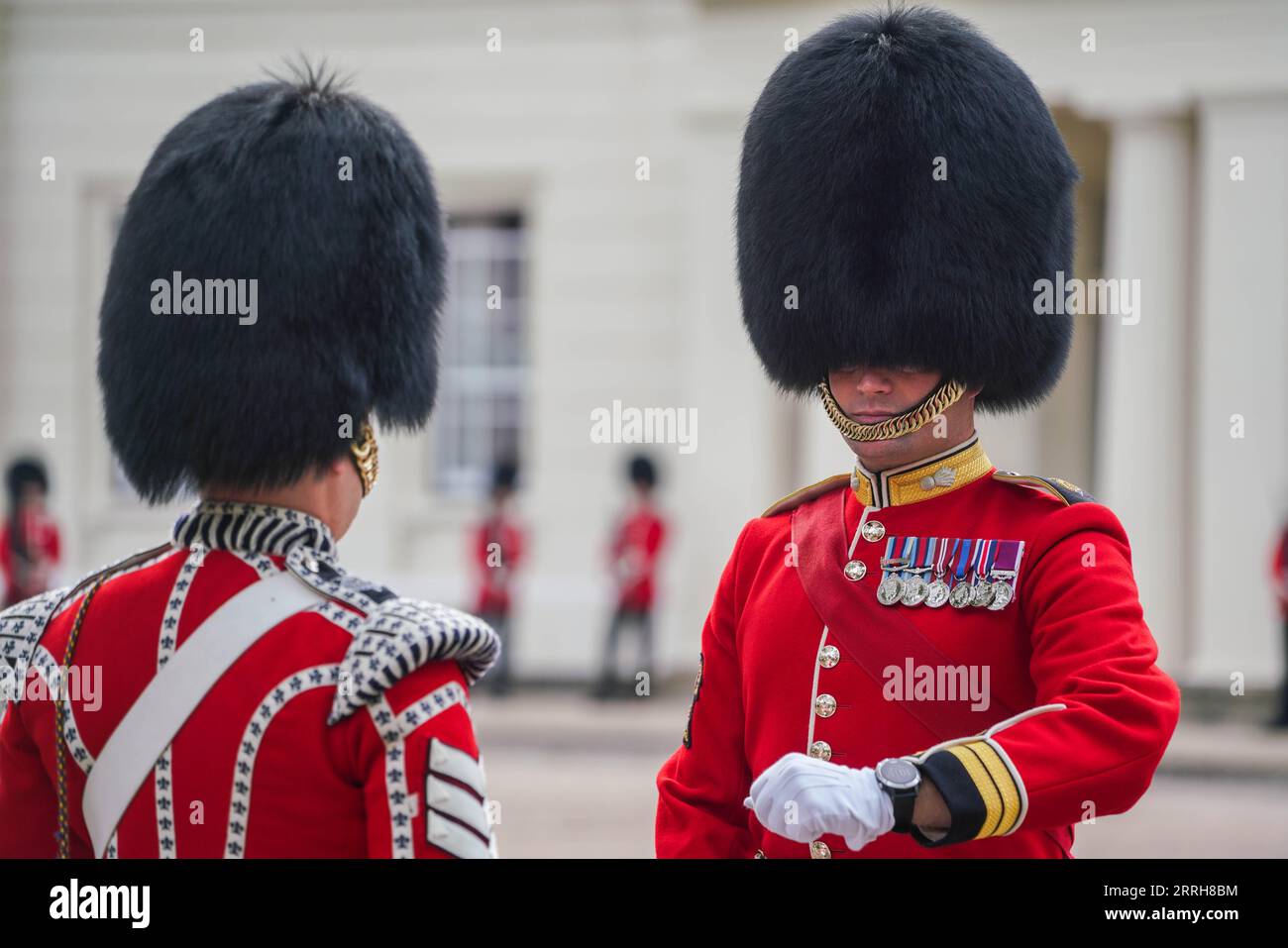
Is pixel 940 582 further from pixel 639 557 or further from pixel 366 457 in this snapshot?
pixel 639 557

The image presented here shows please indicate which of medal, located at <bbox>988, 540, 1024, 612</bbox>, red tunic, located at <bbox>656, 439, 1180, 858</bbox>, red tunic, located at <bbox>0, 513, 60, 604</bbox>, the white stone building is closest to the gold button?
red tunic, located at <bbox>656, 439, 1180, 858</bbox>

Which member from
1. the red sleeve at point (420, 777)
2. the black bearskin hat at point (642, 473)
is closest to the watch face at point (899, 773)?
the red sleeve at point (420, 777)

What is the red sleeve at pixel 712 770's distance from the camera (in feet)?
7.33

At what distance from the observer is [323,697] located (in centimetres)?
182

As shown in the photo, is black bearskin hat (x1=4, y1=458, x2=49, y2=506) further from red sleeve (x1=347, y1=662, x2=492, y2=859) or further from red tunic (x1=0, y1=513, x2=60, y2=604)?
red sleeve (x1=347, y1=662, x2=492, y2=859)

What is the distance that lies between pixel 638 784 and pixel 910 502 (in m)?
6.08

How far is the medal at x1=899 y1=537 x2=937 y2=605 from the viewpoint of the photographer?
2162 millimetres

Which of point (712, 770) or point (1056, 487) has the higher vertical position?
point (1056, 487)

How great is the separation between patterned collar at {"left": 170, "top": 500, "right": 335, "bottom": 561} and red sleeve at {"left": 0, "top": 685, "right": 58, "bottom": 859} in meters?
0.24

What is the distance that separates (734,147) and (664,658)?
3335mm

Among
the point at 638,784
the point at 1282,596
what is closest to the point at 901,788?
the point at 638,784

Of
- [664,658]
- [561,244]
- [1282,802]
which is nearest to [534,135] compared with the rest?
[561,244]

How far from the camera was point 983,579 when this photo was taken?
2.12 metres
